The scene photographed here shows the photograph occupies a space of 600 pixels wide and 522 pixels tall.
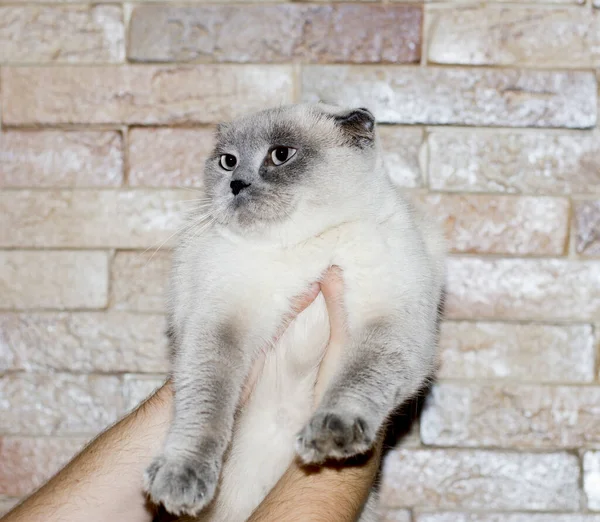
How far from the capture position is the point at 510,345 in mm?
1797

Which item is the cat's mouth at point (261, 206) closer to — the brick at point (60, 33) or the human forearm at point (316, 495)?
the human forearm at point (316, 495)

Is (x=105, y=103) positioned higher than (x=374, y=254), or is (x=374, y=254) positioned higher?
(x=105, y=103)

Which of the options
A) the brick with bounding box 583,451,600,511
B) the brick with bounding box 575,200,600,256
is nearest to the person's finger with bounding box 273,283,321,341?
the brick with bounding box 575,200,600,256

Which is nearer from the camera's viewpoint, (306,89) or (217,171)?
(217,171)

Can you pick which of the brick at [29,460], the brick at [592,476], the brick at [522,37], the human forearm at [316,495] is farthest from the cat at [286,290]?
the brick at [592,476]

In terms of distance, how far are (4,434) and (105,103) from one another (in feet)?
3.37

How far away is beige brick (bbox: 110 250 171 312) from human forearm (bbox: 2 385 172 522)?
0.38 m

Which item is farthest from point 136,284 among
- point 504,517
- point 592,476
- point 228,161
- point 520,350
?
point 592,476

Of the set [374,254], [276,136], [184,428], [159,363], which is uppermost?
[276,136]

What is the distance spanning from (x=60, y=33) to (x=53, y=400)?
3.57ft

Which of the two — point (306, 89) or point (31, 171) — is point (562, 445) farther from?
point (31, 171)

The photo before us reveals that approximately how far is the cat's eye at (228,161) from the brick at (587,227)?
101 cm

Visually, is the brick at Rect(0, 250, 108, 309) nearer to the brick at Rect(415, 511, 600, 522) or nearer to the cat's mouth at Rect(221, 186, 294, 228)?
the cat's mouth at Rect(221, 186, 294, 228)

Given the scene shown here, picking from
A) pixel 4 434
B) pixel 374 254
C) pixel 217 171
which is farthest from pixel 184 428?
pixel 4 434
